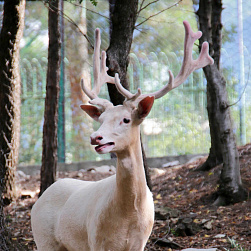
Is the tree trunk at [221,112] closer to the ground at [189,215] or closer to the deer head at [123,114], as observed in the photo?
the ground at [189,215]

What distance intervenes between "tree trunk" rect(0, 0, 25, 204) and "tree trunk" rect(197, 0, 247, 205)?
3.22m

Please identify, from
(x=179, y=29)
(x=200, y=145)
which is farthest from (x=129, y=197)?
(x=179, y=29)

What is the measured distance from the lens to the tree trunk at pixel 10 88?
7.61 meters

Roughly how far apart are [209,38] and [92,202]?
167 inches

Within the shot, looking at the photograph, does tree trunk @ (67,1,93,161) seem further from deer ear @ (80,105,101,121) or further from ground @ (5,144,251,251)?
deer ear @ (80,105,101,121)

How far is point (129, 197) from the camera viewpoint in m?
3.57

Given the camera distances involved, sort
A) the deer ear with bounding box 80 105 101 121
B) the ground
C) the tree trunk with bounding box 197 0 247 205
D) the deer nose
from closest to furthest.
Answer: the deer nose < the deer ear with bounding box 80 105 101 121 < the ground < the tree trunk with bounding box 197 0 247 205

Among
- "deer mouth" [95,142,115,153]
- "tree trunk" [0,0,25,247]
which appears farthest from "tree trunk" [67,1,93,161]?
"deer mouth" [95,142,115,153]

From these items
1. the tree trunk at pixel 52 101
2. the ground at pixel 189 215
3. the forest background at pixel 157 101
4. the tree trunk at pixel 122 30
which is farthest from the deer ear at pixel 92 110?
the forest background at pixel 157 101

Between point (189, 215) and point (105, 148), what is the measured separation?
3398mm

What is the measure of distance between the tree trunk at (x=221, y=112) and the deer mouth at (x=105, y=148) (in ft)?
12.6

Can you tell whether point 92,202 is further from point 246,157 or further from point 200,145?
point 200,145

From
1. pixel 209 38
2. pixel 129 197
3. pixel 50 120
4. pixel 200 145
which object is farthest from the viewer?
pixel 200 145

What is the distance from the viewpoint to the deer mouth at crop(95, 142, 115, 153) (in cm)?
334
